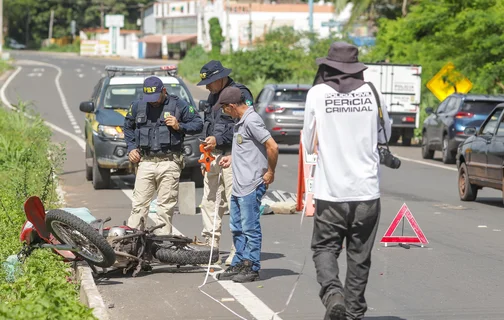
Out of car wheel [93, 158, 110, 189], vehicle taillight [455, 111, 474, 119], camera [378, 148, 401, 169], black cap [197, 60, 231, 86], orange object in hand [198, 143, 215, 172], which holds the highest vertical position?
black cap [197, 60, 231, 86]

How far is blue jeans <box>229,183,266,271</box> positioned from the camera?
9109 mm

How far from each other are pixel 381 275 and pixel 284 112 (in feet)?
53.8

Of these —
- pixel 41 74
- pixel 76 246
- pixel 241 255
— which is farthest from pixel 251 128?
pixel 41 74

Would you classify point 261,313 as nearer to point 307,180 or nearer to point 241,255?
point 241,255

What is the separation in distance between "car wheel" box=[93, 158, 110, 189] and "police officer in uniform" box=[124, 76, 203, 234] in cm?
712

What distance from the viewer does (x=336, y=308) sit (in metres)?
6.47

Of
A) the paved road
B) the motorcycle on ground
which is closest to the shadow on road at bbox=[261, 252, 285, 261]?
the paved road

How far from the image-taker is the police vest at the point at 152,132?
404 inches

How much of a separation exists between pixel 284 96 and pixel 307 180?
12037mm

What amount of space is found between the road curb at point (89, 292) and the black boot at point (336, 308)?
153 cm

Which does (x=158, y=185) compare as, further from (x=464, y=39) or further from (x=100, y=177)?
(x=464, y=39)

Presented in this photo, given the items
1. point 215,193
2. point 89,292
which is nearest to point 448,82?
point 215,193

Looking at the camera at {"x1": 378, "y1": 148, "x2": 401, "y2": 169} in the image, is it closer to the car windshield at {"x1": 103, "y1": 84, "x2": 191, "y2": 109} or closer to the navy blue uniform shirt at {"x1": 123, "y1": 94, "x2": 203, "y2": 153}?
the navy blue uniform shirt at {"x1": 123, "y1": 94, "x2": 203, "y2": 153}

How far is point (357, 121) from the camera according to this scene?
666 centimetres
